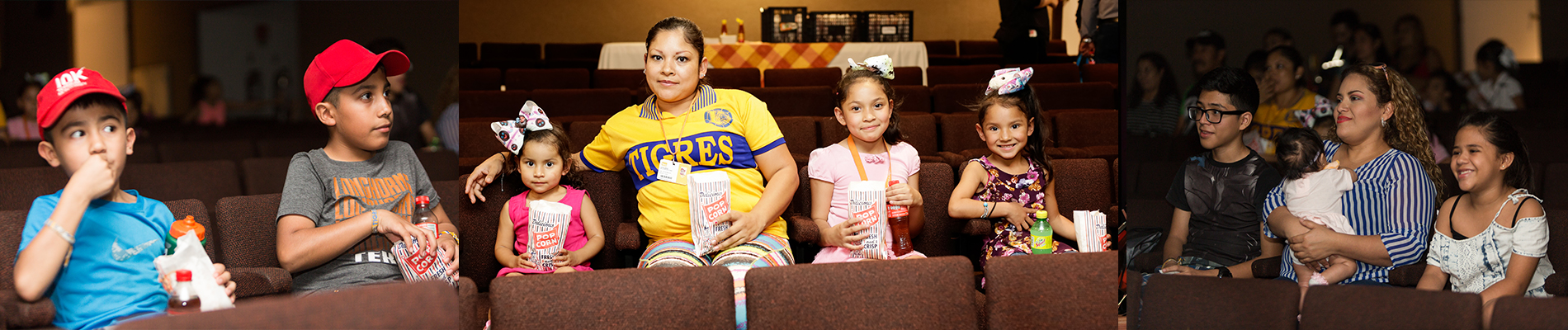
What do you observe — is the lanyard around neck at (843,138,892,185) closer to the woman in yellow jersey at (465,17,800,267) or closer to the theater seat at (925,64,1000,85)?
the woman in yellow jersey at (465,17,800,267)

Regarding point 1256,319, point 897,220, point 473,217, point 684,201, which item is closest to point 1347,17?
point 1256,319

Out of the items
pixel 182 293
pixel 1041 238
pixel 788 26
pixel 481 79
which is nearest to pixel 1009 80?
pixel 1041 238

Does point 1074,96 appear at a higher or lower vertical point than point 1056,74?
lower

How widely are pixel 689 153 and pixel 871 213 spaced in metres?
0.48

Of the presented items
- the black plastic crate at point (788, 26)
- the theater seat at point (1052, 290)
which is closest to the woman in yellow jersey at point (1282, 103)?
the theater seat at point (1052, 290)

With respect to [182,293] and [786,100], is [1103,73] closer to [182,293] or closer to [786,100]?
[786,100]

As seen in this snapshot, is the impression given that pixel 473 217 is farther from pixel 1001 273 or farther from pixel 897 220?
pixel 1001 273

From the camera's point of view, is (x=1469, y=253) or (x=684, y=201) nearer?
(x=1469, y=253)

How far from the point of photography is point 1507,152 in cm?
191

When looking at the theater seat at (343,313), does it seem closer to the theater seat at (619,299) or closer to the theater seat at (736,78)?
the theater seat at (619,299)

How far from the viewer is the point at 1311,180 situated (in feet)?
6.09

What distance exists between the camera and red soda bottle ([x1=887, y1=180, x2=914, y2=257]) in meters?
2.40

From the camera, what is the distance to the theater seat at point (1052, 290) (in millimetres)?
1943

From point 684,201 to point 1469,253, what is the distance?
169cm
